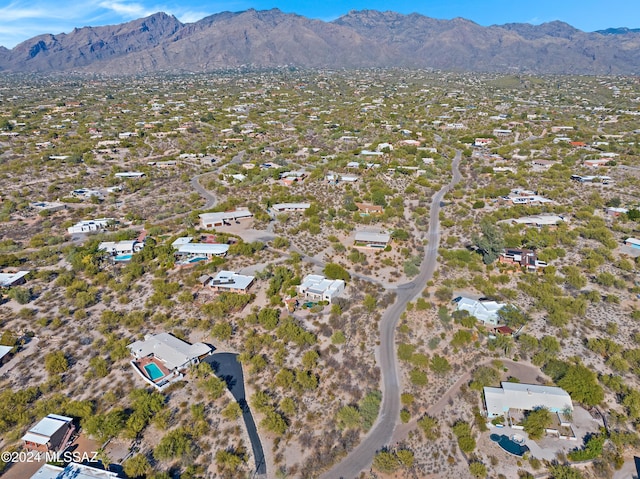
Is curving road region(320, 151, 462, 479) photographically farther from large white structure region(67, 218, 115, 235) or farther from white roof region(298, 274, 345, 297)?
large white structure region(67, 218, 115, 235)

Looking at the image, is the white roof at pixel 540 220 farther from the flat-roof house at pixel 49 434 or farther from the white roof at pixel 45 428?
the white roof at pixel 45 428

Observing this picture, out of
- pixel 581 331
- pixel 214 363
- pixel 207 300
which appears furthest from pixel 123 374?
pixel 581 331

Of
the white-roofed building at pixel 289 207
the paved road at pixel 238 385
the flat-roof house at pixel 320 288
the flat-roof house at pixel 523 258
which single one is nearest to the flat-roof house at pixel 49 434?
the paved road at pixel 238 385

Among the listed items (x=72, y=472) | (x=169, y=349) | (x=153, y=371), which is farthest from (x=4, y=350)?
(x=72, y=472)

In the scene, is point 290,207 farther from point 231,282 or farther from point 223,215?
point 231,282

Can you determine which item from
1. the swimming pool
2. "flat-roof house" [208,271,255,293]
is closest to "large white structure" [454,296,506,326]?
"flat-roof house" [208,271,255,293]
